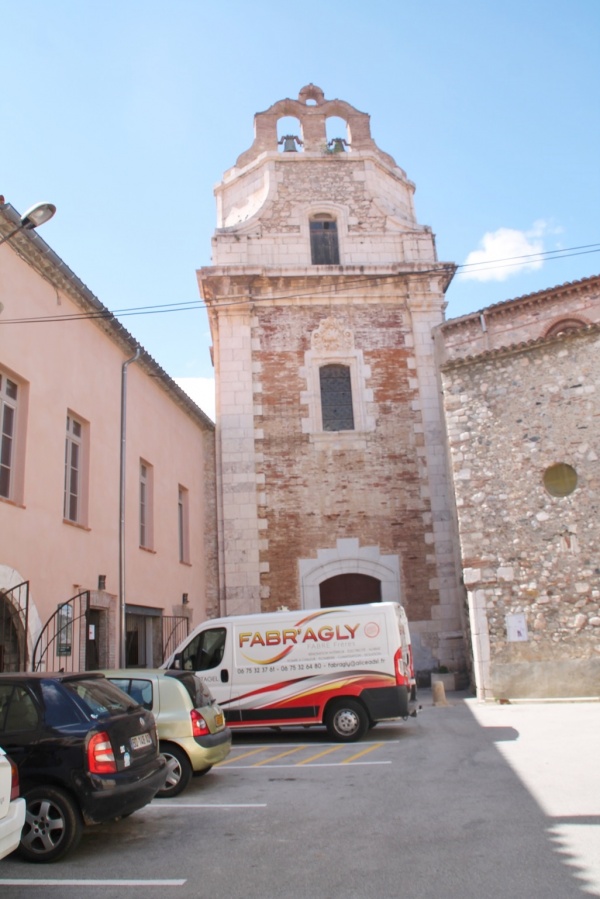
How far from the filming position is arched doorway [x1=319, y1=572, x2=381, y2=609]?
18.0 meters

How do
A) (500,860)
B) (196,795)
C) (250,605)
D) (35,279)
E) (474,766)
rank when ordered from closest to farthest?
1. (500,860)
2. (196,795)
3. (474,766)
4. (35,279)
5. (250,605)

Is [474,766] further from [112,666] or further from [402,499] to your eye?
[402,499]

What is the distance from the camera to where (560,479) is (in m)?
14.8

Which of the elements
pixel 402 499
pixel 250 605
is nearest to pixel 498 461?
pixel 402 499

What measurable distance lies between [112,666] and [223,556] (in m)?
5.46

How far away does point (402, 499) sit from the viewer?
60.2 ft

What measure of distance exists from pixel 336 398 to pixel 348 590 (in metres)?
4.97

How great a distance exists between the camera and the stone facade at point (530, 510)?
46.0 feet

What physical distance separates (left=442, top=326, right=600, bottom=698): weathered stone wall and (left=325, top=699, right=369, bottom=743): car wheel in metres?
4.28

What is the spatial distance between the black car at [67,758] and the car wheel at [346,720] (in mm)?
5386

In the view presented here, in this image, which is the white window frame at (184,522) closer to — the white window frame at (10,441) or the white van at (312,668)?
the white van at (312,668)

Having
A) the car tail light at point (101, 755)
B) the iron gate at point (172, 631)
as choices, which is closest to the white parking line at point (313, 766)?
the car tail light at point (101, 755)

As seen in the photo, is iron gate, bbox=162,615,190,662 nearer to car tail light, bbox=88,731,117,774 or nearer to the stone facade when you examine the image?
the stone facade

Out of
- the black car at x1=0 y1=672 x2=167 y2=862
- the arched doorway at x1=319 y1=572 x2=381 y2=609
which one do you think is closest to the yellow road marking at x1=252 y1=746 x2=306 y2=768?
the black car at x1=0 y1=672 x2=167 y2=862
